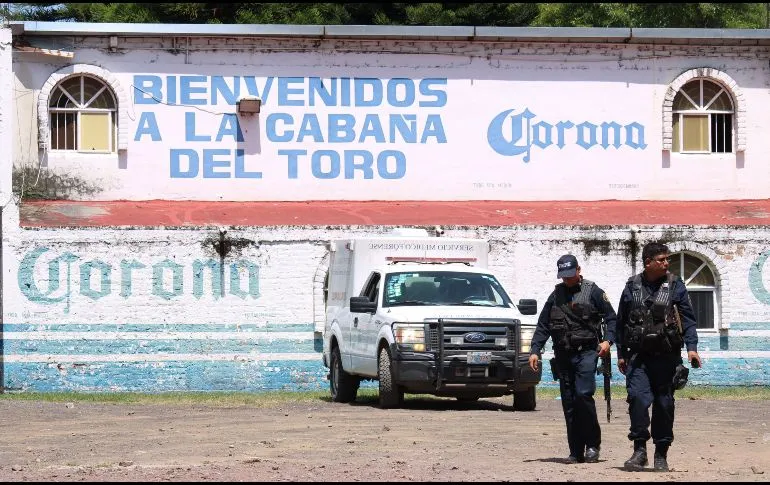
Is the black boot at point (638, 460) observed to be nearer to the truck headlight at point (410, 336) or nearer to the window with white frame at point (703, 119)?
the truck headlight at point (410, 336)

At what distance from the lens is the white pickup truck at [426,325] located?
60.7ft

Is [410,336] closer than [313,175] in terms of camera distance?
Yes

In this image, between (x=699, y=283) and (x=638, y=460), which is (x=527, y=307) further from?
(x=699, y=283)

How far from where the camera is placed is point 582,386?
40.0ft

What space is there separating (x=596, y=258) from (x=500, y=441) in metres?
11.3

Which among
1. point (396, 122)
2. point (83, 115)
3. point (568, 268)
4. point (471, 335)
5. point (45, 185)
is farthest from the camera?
point (396, 122)

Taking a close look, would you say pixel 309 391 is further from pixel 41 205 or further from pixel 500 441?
pixel 500 441

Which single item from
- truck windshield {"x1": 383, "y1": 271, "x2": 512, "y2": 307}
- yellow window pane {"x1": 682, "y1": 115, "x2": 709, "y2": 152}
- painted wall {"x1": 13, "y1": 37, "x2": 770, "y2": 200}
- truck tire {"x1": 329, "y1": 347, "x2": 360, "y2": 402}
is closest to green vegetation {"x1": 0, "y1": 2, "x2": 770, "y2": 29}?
painted wall {"x1": 13, "y1": 37, "x2": 770, "y2": 200}

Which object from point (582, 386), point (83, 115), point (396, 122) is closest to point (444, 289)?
point (582, 386)

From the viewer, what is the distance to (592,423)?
1223 centimetres

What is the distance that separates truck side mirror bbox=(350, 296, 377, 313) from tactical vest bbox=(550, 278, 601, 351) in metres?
7.00

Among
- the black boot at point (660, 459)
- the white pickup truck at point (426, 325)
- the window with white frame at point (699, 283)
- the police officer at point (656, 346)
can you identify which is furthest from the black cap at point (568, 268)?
the window with white frame at point (699, 283)

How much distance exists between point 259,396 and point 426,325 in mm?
4798

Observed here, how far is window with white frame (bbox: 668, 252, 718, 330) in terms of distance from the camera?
25812mm
